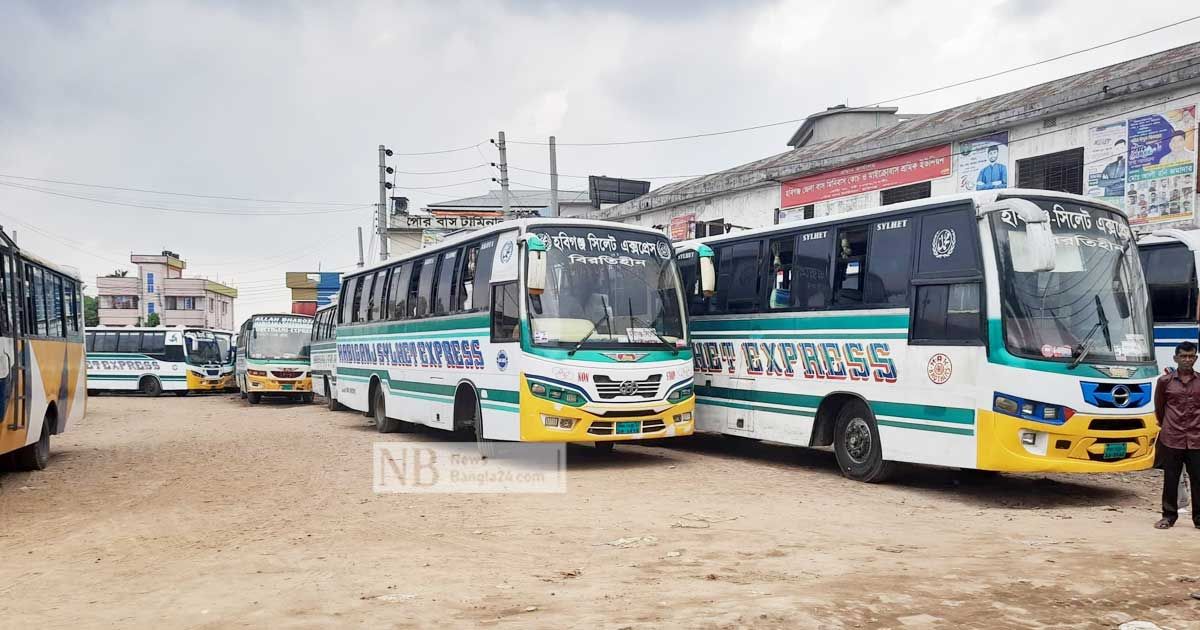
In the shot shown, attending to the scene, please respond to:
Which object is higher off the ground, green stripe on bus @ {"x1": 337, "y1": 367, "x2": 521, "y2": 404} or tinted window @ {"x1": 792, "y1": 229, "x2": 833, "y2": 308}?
tinted window @ {"x1": 792, "y1": 229, "x2": 833, "y2": 308}

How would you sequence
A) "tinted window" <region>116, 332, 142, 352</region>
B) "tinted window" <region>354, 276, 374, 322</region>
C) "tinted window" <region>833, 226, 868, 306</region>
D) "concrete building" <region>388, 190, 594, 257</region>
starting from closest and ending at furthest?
"tinted window" <region>833, 226, 868, 306</region> → "tinted window" <region>354, 276, 374, 322</region> → "tinted window" <region>116, 332, 142, 352</region> → "concrete building" <region>388, 190, 594, 257</region>

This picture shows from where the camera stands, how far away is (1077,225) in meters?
9.66

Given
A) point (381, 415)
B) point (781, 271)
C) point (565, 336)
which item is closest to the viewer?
point (565, 336)

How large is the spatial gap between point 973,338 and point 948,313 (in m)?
0.44

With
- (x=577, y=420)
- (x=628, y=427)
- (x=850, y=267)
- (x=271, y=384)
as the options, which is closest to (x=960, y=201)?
(x=850, y=267)

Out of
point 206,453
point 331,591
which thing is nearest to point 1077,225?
point 331,591

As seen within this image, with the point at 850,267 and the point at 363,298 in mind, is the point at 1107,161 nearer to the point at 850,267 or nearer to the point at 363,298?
the point at 850,267

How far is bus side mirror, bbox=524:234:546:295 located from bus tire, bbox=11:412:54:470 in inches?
272

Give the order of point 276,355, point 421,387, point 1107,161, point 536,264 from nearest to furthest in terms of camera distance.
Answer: point 536,264
point 421,387
point 1107,161
point 276,355

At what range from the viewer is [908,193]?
2170 centimetres

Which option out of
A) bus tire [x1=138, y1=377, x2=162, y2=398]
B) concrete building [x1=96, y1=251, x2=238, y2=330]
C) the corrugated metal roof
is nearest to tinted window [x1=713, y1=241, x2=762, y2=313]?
the corrugated metal roof

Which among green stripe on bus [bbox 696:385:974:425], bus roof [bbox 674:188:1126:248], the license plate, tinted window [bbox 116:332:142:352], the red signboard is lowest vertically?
the license plate

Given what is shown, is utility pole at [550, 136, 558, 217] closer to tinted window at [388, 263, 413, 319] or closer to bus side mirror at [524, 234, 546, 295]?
tinted window at [388, 263, 413, 319]

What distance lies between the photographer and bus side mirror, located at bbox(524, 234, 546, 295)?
1130 centimetres
